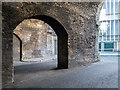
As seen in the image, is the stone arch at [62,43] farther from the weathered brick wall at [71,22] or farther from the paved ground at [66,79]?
the paved ground at [66,79]

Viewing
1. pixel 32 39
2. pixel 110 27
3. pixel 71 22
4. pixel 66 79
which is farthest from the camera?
pixel 110 27

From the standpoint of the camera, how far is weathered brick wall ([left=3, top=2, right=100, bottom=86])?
337 centimetres

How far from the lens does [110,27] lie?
18.0 m

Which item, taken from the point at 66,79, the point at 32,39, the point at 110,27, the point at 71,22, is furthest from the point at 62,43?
the point at 110,27

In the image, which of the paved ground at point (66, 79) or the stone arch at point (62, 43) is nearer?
the paved ground at point (66, 79)

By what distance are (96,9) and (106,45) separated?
11.8 meters

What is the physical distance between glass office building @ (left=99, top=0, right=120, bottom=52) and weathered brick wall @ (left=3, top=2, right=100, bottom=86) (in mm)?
11279

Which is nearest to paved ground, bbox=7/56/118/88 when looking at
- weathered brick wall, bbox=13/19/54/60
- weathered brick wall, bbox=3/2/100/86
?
weathered brick wall, bbox=3/2/100/86

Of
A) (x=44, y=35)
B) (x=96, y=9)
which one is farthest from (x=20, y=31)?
(x=96, y=9)

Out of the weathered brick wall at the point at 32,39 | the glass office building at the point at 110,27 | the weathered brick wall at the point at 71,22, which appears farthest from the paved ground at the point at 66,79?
the glass office building at the point at 110,27

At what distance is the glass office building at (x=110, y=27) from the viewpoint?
17.2 meters

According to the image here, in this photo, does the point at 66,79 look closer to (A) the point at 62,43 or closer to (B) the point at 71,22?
(A) the point at 62,43

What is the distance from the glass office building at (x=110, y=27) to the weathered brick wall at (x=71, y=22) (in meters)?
11.3

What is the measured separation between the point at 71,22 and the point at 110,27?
14.6 metres
